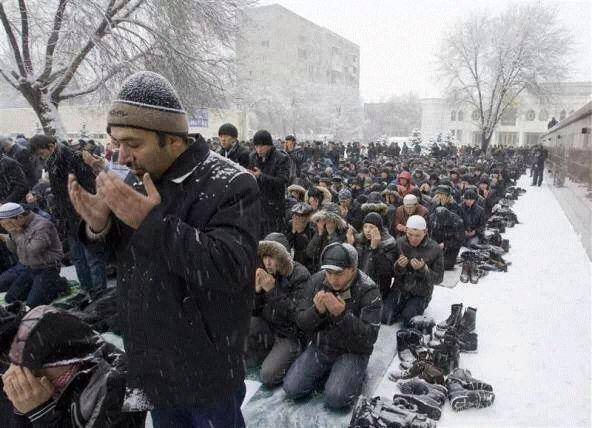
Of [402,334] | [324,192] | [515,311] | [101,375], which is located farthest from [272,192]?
[101,375]

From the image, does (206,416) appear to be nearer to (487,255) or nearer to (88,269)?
(88,269)

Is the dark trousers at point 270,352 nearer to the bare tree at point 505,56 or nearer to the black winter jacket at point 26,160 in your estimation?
the black winter jacket at point 26,160

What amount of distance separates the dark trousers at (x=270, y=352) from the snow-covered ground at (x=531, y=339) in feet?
2.85

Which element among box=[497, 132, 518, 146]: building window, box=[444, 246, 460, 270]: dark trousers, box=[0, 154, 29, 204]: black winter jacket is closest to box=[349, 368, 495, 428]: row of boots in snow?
box=[444, 246, 460, 270]: dark trousers

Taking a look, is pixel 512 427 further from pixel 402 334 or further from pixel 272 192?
pixel 272 192

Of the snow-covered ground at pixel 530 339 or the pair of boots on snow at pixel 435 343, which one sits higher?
the pair of boots on snow at pixel 435 343

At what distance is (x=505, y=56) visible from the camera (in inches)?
1264

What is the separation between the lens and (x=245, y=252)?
1.42 m

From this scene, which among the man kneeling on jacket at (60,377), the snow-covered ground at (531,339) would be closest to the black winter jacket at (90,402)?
the man kneeling on jacket at (60,377)

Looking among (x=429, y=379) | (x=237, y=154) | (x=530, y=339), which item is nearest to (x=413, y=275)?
(x=530, y=339)

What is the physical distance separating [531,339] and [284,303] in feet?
9.55

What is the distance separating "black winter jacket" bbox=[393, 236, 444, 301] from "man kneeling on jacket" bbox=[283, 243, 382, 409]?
5.10 feet

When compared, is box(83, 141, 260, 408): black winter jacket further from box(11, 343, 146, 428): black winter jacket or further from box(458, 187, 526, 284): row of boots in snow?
box(458, 187, 526, 284): row of boots in snow

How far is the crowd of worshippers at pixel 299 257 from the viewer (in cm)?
365
